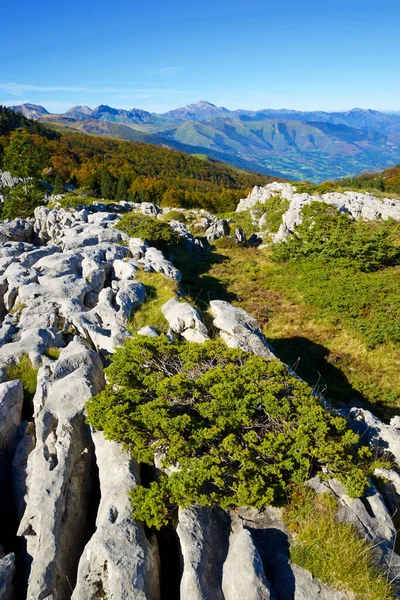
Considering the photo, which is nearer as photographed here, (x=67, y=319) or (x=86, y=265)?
(x=67, y=319)

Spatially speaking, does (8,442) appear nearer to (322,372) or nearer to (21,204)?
(322,372)

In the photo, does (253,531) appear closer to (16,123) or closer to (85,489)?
(85,489)

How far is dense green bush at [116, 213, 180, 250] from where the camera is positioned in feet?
135

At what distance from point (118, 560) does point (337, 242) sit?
39.4 metres

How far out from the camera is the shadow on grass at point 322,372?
65.9 feet

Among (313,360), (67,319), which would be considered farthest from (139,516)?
(313,360)

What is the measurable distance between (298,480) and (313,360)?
648 inches

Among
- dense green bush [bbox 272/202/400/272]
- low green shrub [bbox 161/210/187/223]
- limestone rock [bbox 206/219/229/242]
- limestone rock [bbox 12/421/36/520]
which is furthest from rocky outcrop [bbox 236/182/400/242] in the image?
limestone rock [bbox 12/421/36/520]

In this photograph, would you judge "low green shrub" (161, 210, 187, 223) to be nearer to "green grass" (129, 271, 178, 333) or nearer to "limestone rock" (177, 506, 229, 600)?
"green grass" (129, 271, 178, 333)

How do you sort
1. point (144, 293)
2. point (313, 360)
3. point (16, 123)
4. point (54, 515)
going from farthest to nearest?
point (16, 123) < point (313, 360) < point (144, 293) < point (54, 515)

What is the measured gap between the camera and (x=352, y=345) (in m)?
25.3

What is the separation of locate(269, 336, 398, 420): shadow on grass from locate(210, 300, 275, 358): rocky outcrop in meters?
2.86

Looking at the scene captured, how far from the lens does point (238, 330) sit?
16.5 m

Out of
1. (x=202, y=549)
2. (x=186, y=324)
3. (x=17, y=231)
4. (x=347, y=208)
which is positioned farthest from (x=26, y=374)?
(x=347, y=208)
